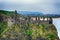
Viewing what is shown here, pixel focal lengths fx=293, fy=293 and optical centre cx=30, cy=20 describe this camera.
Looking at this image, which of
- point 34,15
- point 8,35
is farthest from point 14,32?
point 34,15

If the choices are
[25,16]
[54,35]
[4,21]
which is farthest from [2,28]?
[54,35]

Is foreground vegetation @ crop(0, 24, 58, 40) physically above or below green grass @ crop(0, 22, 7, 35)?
below

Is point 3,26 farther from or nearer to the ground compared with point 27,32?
farther from the ground

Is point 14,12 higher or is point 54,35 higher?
point 14,12

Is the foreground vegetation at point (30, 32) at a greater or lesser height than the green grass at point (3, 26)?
lesser

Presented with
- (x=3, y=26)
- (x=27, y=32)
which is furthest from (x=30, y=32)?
(x=3, y=26)

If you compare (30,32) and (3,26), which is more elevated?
(3,26)

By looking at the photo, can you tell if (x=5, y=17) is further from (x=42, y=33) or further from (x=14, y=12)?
(x=42, y=33)

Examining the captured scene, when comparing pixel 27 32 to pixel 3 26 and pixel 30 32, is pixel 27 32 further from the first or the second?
pixel 3 26
